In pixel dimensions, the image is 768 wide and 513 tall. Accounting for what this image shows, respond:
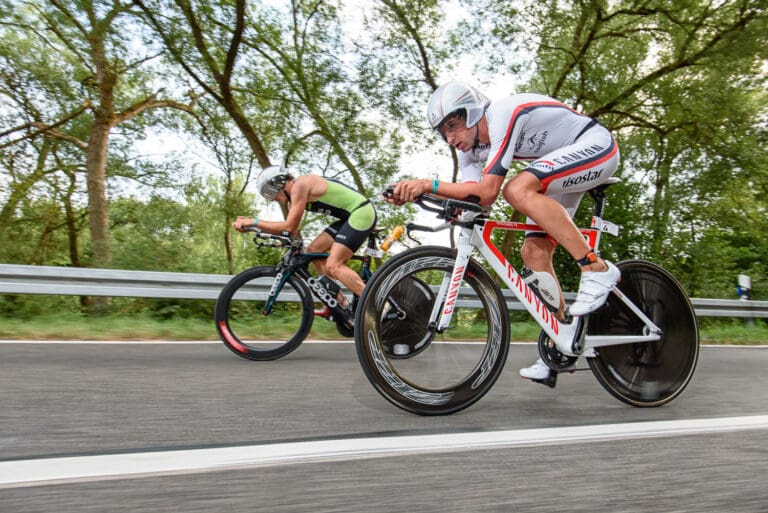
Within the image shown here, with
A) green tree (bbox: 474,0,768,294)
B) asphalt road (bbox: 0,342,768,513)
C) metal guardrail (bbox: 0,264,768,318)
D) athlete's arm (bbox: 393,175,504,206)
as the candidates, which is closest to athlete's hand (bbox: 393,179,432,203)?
athlete's arm (bbox: 393,175,504,206)

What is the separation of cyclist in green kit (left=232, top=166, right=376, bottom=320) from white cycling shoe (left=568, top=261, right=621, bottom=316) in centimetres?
255

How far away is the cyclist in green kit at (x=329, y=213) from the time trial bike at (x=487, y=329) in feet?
7.36

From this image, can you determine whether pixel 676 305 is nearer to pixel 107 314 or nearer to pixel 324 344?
pixel 324 344

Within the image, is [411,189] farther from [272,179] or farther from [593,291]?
[272,179]

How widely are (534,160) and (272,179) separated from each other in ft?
9.21

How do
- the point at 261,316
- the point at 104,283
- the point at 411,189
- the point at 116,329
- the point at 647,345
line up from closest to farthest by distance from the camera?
the point at 411,189 < the point at 647,345 < the point at 261,316 < the point at 116,329 < the point at 104,283

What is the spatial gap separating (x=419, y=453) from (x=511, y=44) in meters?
15.2

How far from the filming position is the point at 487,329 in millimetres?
3141

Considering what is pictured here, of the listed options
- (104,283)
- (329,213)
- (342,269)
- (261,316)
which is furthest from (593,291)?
(104,283)

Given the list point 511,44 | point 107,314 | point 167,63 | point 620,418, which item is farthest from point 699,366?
point 167,63

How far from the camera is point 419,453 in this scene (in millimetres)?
2236

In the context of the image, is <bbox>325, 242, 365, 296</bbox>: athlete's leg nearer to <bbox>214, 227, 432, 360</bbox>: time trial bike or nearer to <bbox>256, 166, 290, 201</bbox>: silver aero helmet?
<bbox>214, 227, 432, 360</bbox>: time trial bike

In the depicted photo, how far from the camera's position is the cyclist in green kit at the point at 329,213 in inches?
213

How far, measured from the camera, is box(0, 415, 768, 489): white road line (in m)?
1.85
